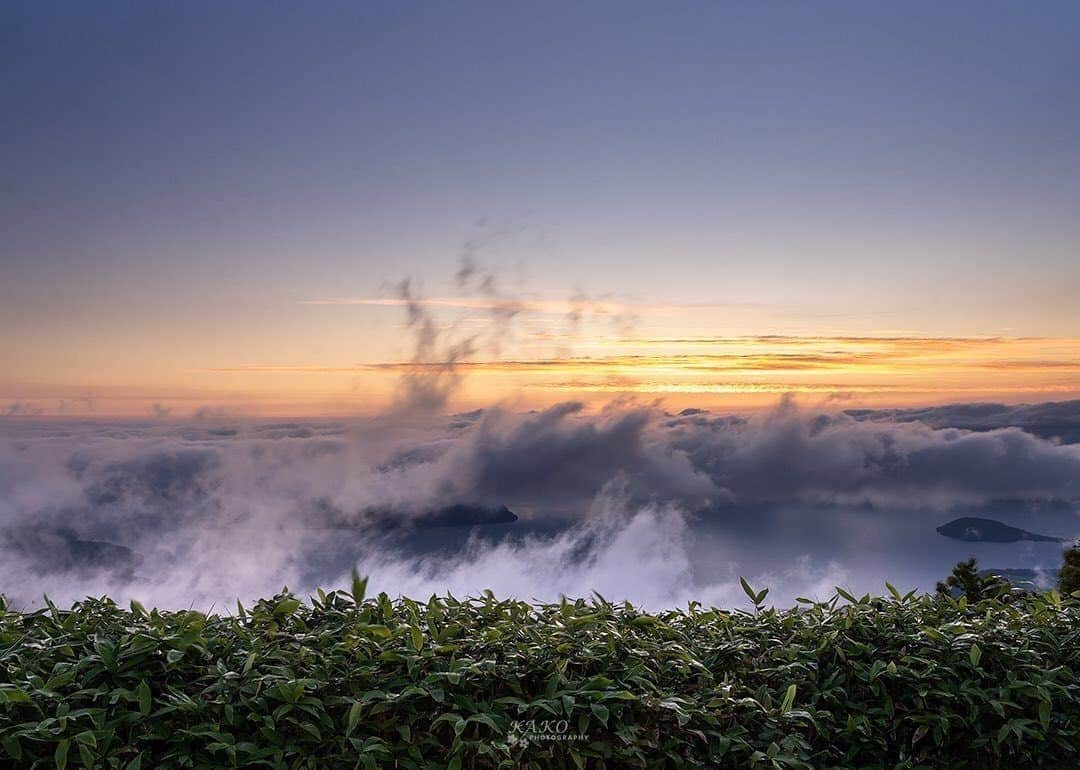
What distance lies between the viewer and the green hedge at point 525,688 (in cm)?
369

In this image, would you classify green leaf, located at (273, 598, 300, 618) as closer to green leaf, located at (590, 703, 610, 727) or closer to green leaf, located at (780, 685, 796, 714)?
green leaf, located at (590, 703, 610, 727)

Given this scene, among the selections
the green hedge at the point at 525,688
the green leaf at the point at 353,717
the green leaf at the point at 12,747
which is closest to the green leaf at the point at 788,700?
the green hedge at the point at 525,688

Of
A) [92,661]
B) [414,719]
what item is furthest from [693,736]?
[92,661]

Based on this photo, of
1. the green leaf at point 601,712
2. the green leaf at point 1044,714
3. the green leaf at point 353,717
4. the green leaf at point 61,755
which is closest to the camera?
the green leaf at point 61,755

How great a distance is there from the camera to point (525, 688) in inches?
155

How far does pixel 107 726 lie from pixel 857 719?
3.25 metres

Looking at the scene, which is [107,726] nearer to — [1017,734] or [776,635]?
[776,635]

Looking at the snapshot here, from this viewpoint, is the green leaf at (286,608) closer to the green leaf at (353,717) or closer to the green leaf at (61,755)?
the green leaf at (353,717)

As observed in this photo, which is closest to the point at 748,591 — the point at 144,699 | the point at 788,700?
the point at 788,700

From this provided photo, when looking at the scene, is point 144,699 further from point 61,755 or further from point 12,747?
point 12,747

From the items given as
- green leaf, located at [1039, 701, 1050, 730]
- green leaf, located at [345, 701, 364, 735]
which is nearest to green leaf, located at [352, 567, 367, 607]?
green leaf, located at [345, 701, 364, 735]

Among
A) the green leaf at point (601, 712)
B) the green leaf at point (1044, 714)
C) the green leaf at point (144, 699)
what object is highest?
the green leaf at point (144, 699)

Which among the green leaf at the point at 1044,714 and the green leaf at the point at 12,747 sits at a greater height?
the green leaf at the point at 12,747

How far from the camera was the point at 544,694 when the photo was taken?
3.92m
